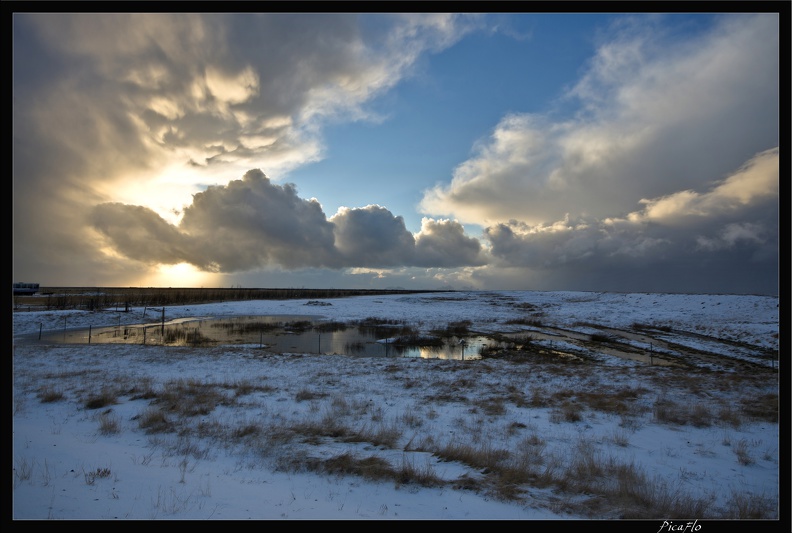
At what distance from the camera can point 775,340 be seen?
32094 millimetres

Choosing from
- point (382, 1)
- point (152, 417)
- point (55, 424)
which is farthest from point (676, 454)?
point (55, 424)

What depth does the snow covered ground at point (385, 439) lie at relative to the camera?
21.0 feet

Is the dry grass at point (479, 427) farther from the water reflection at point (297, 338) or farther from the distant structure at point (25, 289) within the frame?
the distant structure at point (25, 289)

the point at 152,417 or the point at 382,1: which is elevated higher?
the point at 382,1

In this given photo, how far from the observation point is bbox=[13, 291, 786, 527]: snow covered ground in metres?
6.39

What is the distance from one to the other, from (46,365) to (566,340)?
3929 cm

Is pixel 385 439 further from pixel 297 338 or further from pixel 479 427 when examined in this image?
pixel 297 338
